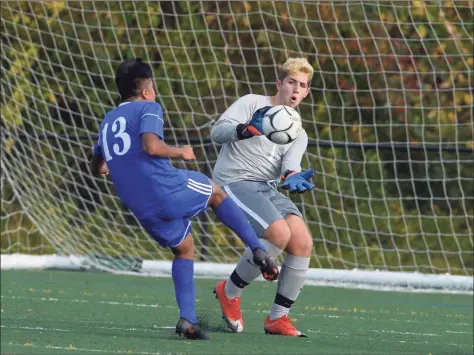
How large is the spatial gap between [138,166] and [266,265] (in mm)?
727

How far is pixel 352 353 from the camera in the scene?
17.8 ft

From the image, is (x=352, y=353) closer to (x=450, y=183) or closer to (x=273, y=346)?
(x=273, y=346)

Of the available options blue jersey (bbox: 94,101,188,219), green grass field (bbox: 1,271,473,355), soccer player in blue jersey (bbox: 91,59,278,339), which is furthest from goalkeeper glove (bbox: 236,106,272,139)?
green grass field (bbox: 1,271,473,355)

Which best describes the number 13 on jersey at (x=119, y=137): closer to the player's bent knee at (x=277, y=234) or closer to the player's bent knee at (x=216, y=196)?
the player's bent knee at (x=216, y=196)

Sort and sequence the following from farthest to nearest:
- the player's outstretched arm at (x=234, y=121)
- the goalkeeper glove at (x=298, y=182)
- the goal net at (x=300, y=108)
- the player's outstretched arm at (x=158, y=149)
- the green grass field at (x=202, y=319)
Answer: the goal net at (x=300, y=108)
the player's outstretched arm at (x=234, y=121)
the goalkeeper glove at (x=298, y=182)
the player's outstretched arm at (x=158, y=149)
the green grass field at (x=202, y=319)

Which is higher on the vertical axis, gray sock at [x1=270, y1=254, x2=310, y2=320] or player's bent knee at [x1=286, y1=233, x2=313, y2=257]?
player's bent knee at [x1=286, y1=233, x2=313, y2=257]

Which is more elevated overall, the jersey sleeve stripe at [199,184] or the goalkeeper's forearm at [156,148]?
the goalkeeper's forearm at [156,148]

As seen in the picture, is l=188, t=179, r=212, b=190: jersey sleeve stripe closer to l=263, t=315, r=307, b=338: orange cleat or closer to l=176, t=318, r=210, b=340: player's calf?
l=176, t=318, r=210, b=340: player's calf

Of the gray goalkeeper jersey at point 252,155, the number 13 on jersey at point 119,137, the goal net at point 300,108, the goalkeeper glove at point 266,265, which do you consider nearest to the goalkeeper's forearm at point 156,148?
the number 13 on jersey at point 119,137

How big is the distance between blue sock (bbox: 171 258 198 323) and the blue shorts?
0.34ft

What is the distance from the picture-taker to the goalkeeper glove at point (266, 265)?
18.4 ft

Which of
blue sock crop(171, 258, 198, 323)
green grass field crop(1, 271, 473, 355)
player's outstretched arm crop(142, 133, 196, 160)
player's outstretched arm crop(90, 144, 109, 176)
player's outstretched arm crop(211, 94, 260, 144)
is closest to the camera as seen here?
green grass field crop(1, 271, 473, 355)

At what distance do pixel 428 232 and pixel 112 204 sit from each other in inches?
125

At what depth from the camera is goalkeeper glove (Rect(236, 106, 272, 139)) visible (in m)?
6.11
